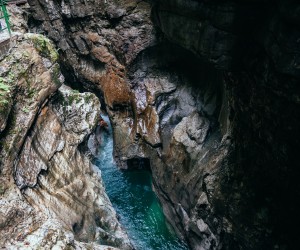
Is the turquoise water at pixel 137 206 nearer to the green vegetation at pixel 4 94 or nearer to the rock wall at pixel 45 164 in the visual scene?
the rock wall at pixel 45 164

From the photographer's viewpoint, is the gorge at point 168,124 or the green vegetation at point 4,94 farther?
the green vegetation at point 4,94

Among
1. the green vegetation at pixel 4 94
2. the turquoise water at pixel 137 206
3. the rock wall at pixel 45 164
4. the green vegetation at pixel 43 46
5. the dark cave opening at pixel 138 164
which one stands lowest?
the turquoise water at pixel 137 206

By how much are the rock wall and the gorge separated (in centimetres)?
4

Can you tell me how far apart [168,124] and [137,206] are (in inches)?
153

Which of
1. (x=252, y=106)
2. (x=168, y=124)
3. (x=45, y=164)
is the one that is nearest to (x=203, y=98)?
(x=168, y=124)

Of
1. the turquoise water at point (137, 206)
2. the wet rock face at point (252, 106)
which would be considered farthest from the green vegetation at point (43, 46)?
the turquoise water at point (137, 206)

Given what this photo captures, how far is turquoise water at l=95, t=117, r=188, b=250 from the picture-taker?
38.8 ft

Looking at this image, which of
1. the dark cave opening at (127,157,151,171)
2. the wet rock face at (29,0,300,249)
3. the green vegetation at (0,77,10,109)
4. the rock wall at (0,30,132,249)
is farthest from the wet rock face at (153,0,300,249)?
the dark cave opening at (127,157,151,171)

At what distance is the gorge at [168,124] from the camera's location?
A: 663 centimetres

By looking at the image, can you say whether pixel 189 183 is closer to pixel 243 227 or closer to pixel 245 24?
pixel 243 227

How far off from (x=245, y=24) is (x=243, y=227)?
17.5 feet

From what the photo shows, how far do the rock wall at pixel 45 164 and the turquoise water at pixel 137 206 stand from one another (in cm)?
189

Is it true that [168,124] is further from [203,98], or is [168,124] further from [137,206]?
[137,206]

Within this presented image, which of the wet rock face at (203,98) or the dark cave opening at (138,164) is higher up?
the wet rock face at (203,98)
